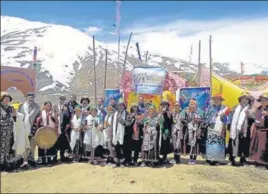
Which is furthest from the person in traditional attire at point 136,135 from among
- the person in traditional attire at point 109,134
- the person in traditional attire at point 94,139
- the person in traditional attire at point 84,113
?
the person in traditional attire at point 84,113

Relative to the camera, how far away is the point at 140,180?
7.44m

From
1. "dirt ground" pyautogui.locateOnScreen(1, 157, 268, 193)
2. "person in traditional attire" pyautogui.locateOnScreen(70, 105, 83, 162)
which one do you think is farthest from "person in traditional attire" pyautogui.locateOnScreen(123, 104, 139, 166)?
"person in traditional attire" pyautogui.locateOnScreen(70, 105, 83, 162)

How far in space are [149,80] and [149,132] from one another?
4522 millimetres

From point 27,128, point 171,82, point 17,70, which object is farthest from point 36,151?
point 171,82

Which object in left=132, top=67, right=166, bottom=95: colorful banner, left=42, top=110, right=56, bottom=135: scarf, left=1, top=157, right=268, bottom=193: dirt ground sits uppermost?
left=132, top=67, right=166, bottom=95: colorful banner

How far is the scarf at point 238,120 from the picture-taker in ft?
32.9

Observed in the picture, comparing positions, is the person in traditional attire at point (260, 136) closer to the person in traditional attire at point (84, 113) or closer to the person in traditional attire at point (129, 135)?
the person in traditional attire at point (129, 135)

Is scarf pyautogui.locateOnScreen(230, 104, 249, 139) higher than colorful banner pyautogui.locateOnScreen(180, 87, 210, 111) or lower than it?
lower

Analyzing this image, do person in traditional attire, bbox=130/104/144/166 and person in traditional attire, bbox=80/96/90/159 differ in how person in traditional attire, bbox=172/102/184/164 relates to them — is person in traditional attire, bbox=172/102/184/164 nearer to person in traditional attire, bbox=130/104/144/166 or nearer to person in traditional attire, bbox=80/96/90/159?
person in traditional attire, bbox=130/104/144/166

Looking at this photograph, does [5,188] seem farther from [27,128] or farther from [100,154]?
[100,154]

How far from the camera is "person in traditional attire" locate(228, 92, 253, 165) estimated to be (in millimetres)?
10055

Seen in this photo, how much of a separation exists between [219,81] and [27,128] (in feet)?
22.0

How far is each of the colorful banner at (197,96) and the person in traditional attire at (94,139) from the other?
337cm

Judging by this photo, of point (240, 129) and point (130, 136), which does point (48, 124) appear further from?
point (240, 129)
